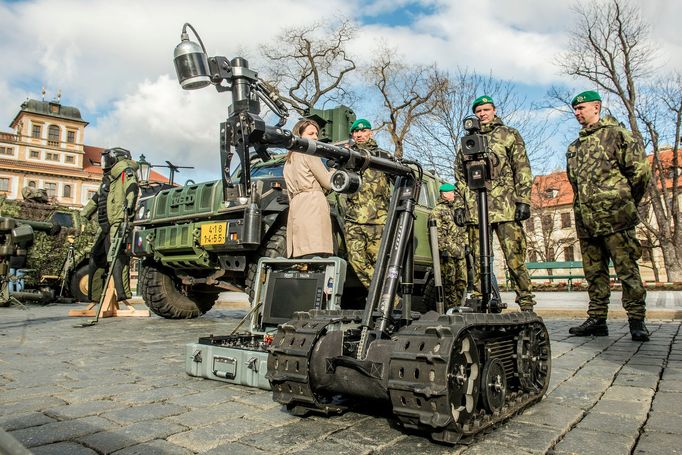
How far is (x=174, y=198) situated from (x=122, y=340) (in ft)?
7.47

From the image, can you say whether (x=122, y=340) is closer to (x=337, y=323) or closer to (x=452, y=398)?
(x=337, y=323)

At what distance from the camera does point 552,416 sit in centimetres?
259

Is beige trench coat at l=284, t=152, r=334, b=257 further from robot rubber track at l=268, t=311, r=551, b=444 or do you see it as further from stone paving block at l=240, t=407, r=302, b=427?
stone paving block at l=240, t=407, r=302, b=427

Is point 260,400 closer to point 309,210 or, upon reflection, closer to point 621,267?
Answer: point 309,210

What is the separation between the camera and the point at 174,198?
7180 mm

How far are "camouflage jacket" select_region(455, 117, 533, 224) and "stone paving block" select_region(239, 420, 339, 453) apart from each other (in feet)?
9.88

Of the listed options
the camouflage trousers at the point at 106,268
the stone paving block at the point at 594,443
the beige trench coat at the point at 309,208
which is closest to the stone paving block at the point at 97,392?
the beige trench coat at the point at 309,208

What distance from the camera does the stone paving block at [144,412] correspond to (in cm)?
252

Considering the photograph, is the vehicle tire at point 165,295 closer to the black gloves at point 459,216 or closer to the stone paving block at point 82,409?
the black gloves at point 459,216

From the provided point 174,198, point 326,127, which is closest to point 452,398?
point 174,198

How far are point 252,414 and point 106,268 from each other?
8167 millimetres

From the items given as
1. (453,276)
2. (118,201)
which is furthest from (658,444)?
(118,201)

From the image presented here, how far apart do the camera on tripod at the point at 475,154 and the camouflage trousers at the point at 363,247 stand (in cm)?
302

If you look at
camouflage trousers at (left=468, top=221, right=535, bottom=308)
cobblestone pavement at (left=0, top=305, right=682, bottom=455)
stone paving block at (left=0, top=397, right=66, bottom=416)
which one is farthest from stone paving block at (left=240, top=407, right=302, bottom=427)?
camouflage trousers at (left=468, top=221, right=535, bottom=308)
